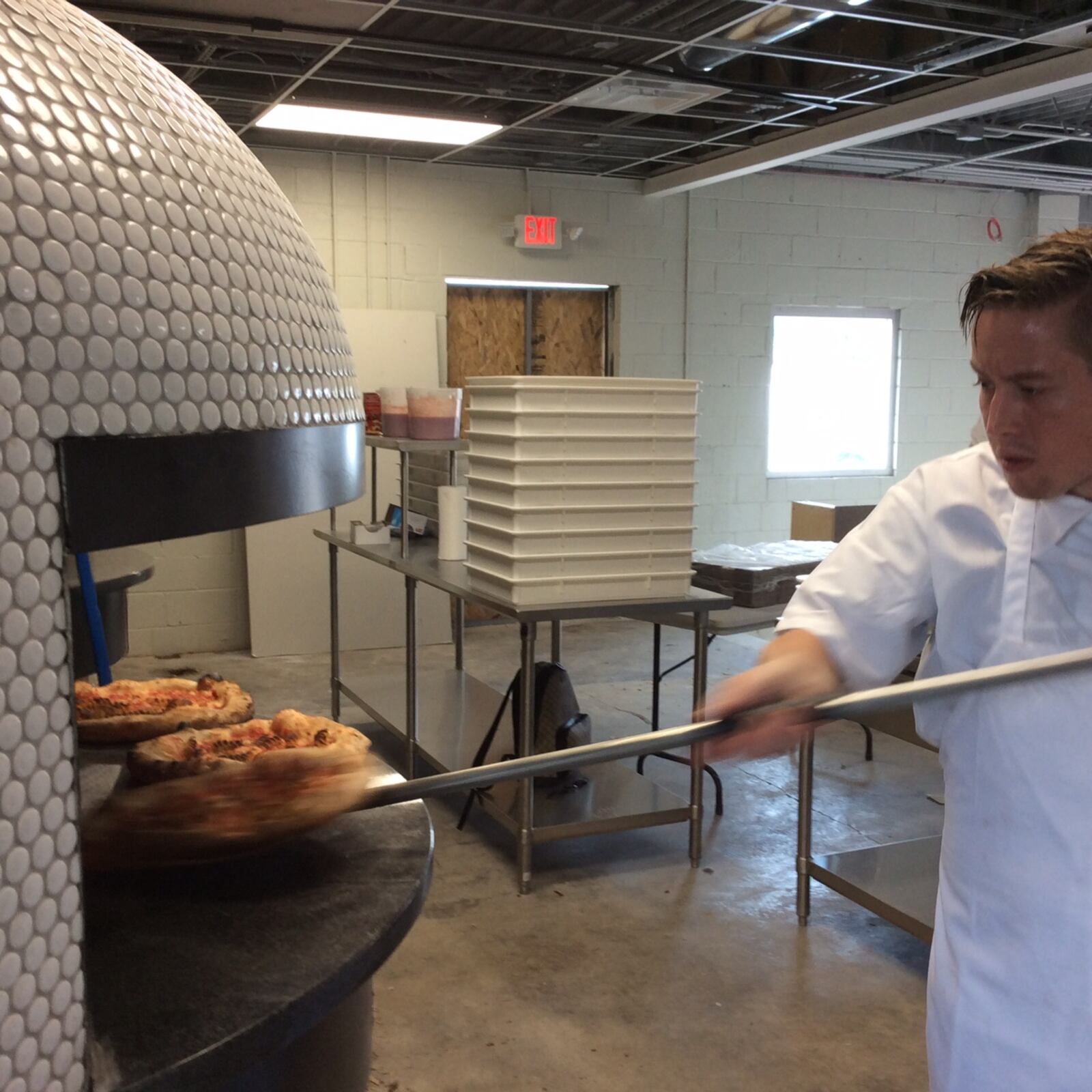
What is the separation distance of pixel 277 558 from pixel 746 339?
2810 mm

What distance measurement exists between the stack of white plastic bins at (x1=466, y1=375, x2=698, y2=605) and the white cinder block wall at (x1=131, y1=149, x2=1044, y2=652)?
2780 mm

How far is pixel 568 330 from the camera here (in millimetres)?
5957

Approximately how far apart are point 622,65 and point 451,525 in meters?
1.74

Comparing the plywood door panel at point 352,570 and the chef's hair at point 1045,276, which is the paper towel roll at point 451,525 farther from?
the chef's hair at point 1045,276

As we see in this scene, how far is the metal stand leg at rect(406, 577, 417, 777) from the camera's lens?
3.44 meters

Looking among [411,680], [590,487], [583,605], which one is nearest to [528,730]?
[583,605]

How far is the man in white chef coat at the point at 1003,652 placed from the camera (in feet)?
3.48

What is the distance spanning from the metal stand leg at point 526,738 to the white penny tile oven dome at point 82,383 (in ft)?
6.59

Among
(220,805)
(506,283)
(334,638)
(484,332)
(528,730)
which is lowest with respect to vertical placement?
(334,638)

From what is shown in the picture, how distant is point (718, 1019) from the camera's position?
2.23 metres

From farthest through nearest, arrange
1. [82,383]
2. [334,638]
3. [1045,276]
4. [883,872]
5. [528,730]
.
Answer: [334,638], [528,730], [883,872], [1045,276], [82,383]

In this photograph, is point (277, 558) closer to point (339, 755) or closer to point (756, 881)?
point (756, 881)

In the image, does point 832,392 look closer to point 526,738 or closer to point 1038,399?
point 526,738

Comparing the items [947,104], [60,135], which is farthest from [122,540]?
[947,104]
